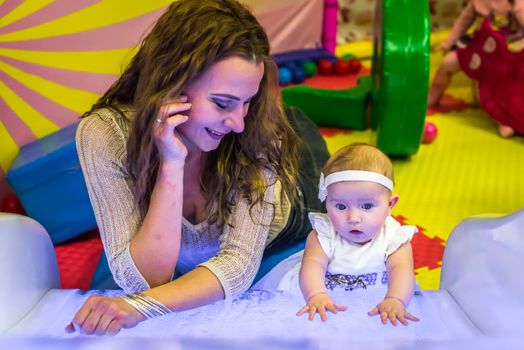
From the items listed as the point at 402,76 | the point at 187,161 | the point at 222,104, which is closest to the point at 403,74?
the point at 402,76

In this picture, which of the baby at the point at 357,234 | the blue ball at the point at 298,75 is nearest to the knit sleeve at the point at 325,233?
the baby at the point at 357,234

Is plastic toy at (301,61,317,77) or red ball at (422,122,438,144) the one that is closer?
red ball at (422,122,438,144)

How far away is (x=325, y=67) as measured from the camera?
338cm

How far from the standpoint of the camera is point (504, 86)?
2.69 m

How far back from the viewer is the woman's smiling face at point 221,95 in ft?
3.40

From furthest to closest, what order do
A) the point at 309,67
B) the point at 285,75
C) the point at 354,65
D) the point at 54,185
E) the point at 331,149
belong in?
the point at 354,65 < the point at 309,67 < the point at 285,75 < the point at 331,149 < the point at 54,185

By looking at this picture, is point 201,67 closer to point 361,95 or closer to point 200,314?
point 200,314

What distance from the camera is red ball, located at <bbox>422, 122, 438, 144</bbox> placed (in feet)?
8.67

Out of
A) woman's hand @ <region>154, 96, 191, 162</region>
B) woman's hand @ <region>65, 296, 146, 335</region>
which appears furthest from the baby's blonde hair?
woman's hand @ <region>65, 296, 146, 335</region>

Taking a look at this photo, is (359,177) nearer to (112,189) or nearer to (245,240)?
(245,240)

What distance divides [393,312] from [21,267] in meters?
0.57

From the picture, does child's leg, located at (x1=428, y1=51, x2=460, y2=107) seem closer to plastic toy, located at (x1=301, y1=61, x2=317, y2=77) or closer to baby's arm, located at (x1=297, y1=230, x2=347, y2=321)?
plastic toy, located at (x1=301, y1=61, x2=317, y2=77)

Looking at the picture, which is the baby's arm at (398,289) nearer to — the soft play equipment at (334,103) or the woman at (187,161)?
the woman at (187,161)

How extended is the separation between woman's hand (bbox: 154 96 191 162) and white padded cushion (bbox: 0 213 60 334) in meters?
0.26
